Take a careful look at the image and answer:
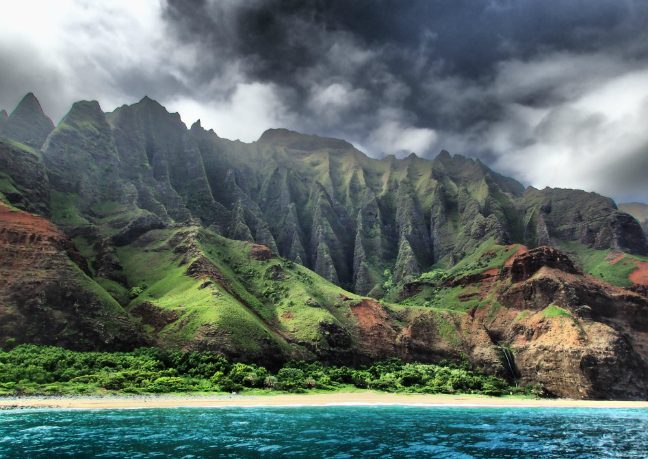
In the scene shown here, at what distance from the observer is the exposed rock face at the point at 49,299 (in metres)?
111

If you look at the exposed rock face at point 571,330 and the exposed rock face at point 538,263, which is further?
the exposed rock face at point 538,263

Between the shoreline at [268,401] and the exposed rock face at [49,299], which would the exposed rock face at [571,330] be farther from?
the exposed rock face at [49,299]

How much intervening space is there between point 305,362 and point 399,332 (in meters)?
46.8

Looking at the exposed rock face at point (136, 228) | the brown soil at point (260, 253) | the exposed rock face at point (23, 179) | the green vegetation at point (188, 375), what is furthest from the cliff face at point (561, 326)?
the exposed rock face at point (23, 179)

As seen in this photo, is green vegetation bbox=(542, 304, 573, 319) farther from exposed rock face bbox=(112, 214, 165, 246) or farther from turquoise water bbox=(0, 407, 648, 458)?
exposed rock face bbox=(112, 214, 165, 246)

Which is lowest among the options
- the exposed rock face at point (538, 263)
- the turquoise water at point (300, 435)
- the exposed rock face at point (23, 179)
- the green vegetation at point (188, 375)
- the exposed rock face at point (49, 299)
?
the turquoise water at point (300, 435)

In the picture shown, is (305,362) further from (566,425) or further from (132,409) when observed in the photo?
(566,425)

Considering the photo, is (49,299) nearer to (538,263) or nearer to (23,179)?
(23,179)

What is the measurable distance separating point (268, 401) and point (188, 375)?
2413cm

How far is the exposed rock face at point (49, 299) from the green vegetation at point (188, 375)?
8.47m

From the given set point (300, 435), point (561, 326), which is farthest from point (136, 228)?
point (561, 326)

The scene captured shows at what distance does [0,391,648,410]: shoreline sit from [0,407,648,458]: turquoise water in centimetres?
709

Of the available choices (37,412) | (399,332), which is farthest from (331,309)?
(37,412)

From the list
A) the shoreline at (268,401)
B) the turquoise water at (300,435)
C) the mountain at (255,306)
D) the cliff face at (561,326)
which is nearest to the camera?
the turquoise water at (300,435)
